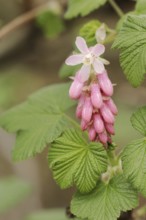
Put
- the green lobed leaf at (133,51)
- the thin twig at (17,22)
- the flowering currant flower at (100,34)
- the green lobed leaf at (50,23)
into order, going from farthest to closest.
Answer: the green lobed leaf at (50,23) → the thin twig at (17,22) → the flowering currant flower at (100,34) → the green lobed leaf at (133,51)

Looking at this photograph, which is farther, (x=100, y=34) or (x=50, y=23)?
(x=50, y=23)

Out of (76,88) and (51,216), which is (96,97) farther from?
(51,216)

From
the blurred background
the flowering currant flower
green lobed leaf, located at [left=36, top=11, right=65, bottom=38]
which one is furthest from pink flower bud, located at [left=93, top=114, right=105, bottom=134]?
green lobed leaf, located at [left=36, top=11, right=65, bottom=38]

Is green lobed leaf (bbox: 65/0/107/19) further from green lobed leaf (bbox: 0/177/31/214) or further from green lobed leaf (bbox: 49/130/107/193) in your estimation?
green lobed leaf (bbox: 0/177/31/214)

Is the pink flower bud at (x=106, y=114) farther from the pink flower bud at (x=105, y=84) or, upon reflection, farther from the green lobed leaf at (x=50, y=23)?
the green lobed leaf at (x=50, y=23)

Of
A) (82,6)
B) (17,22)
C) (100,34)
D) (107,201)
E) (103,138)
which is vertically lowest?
(107,201)

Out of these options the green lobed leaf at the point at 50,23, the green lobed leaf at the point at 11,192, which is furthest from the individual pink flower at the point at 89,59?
the green lobed leaf at the point at 50,23

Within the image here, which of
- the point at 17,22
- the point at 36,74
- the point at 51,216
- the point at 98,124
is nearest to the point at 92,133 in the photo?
the point at 98,124

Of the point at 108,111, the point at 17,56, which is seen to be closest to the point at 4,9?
the point at 17,56

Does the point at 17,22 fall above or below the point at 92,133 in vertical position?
above
